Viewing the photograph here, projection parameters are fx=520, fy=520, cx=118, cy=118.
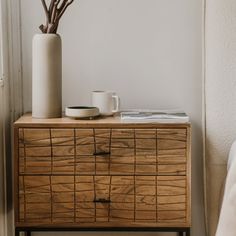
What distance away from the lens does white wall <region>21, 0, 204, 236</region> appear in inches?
84.6

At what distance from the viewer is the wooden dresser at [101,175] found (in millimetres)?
1831

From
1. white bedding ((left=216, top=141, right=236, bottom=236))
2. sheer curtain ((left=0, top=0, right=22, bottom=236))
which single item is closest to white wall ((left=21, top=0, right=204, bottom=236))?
sheer curtain ((left=0, top=0, right=22, bottom=236))

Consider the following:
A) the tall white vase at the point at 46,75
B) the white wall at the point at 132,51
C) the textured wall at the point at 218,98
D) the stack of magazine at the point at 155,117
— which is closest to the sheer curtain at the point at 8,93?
the white wall at the point at 132,51

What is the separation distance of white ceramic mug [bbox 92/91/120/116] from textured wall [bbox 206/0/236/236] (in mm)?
388

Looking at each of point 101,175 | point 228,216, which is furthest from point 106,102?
point 228,216

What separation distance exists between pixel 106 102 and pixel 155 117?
8.6 inches

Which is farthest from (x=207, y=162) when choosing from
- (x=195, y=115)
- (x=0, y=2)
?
(x=0, y=2)

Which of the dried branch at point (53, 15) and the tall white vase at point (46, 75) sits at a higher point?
the dried branch at point (53, 15)

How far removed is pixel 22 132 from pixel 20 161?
104 mm

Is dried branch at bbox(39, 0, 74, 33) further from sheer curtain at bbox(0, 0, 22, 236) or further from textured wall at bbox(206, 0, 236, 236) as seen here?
textured wall at bbox(206, 0, 236, 236)

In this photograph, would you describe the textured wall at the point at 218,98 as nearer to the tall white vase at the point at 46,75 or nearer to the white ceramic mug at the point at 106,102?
the white ceramic mug at the point at 106,102

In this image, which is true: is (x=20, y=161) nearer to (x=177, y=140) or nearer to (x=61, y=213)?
(x=61, y=213)

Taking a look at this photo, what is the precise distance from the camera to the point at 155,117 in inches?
74.4

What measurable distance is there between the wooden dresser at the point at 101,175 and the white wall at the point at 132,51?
13.9 inches
